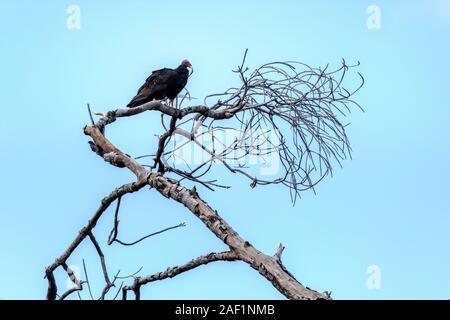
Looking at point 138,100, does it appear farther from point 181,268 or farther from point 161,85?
point 181,268

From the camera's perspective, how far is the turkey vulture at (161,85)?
24.2ft

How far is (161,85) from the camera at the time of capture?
764 centimetres

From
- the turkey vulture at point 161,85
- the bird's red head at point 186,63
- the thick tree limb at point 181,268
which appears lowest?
the thick tree limb at point 181,268

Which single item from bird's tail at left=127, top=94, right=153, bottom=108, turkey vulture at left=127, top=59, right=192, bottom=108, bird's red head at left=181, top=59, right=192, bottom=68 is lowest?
bird's tail at left=127, top=94, right=153, bottom=108

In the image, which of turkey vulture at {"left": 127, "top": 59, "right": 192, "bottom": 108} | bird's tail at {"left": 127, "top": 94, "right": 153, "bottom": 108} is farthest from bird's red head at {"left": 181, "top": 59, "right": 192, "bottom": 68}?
bird's tail at {"left": 127, "top": 94, "right": 153, "bottom": 108}

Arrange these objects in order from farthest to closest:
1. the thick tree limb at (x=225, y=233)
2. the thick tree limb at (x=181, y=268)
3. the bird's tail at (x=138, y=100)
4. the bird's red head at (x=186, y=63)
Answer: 1. the bird's red head at (x=186, y=63)
2. the bird's tail at (x=138, y=100)
3. the thick tree limb at (x=181, y=268)
4. the thick tree limb at (x=225, y=233)

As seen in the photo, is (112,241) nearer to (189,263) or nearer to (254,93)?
(189,263)

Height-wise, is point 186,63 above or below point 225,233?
above

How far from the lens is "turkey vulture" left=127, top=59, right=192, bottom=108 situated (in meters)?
7.38

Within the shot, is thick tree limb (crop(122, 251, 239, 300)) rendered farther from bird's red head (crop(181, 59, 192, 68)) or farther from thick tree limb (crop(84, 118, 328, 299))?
bird's red head (crop(181, 59, 192, 68))

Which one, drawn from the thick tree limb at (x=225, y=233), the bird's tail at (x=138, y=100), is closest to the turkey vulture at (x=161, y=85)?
the bird's tail at (x=138, y=100)

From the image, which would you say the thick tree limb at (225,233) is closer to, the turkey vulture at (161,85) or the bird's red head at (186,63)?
the turkey vulture at (161,85)

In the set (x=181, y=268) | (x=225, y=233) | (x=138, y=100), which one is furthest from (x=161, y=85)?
(x=225, y=233)
